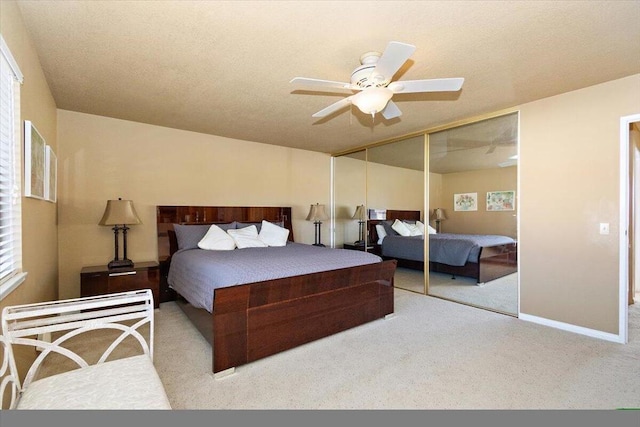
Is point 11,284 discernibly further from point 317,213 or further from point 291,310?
point 317,213

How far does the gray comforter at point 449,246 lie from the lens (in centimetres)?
398

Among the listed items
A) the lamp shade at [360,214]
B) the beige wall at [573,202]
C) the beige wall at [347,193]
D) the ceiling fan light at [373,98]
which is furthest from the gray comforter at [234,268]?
the beige wall at [347,193]

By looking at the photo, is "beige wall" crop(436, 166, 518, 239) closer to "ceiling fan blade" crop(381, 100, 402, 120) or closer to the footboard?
the footboard

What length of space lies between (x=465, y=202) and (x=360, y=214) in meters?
1.90

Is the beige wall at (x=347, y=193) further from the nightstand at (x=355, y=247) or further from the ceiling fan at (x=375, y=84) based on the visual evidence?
Result: the ceiling fan at (x=375, y=84)

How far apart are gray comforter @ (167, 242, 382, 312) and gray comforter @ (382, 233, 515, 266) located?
59.6 inches

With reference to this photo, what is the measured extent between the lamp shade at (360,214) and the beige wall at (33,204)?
4240 mm

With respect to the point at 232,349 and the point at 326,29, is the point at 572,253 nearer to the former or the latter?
the point at 326,29

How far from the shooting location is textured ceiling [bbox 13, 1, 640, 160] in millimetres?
1814

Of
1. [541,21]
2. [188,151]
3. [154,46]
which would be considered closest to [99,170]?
[188,151]

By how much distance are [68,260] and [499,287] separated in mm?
5413

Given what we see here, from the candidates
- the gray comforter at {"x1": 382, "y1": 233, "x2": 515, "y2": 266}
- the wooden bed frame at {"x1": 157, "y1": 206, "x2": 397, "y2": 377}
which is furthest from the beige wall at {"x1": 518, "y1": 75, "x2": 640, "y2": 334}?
the wooden bed frame at {"x1": 157, "y1": 206, "x2": 397, "y2": 377}

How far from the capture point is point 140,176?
405cm

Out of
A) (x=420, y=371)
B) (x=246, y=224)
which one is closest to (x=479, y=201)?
(x=420, y=371)
